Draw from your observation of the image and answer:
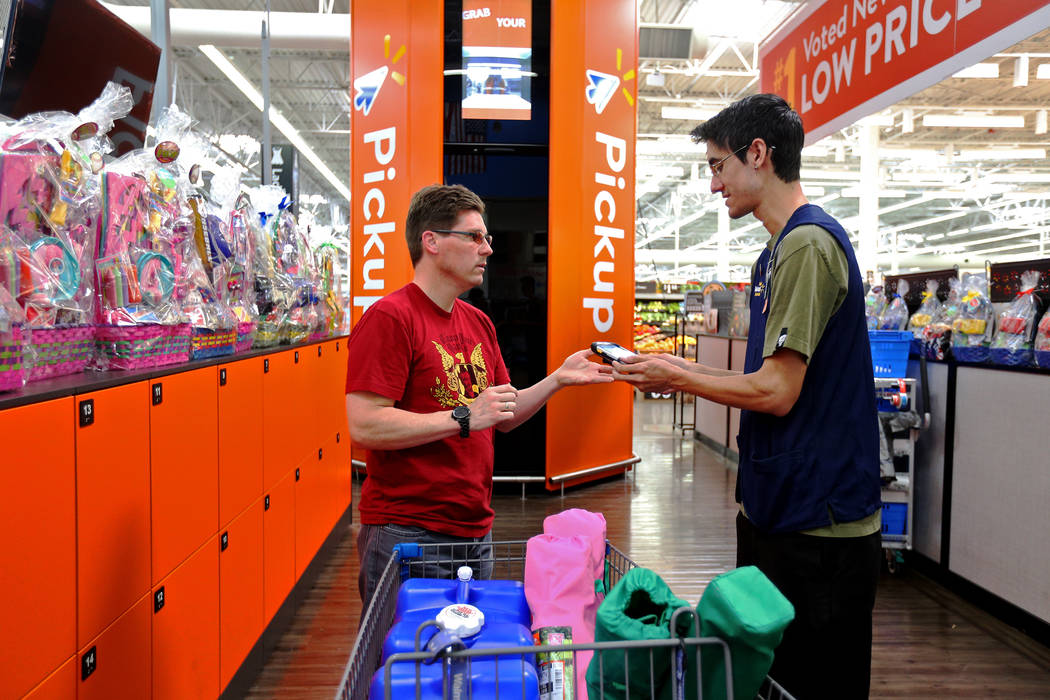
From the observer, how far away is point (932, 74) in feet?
7.84

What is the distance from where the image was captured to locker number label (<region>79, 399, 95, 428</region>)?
4.71 ft

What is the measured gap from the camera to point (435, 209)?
1.72 meters

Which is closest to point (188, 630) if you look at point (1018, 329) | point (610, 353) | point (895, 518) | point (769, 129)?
point (610, 353)

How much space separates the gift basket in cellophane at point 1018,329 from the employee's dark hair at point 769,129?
252cm

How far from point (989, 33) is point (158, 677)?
3101 millimetres

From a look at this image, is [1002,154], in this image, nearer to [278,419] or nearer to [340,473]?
[340,473]

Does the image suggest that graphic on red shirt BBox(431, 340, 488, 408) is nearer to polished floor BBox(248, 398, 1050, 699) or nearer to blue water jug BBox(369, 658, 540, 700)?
blue water jug BBox(369, 658, 540, 700)

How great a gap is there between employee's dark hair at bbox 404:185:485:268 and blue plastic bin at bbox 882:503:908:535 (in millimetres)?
3337

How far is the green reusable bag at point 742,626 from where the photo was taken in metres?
0.79

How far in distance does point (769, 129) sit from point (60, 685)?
1.91m

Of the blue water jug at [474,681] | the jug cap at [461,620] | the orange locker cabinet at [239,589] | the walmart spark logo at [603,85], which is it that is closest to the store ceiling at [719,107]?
the walmart spark logo at [603,85]

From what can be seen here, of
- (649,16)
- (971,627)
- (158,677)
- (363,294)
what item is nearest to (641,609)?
(158,677)

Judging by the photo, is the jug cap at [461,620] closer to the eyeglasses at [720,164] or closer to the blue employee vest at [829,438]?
the blue employee vest at [829,438]

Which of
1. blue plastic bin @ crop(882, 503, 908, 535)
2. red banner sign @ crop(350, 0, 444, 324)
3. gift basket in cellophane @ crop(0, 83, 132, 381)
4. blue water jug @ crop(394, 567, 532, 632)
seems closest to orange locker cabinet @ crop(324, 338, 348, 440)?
red banner sign @ crop(350, 0, 444, 324)
